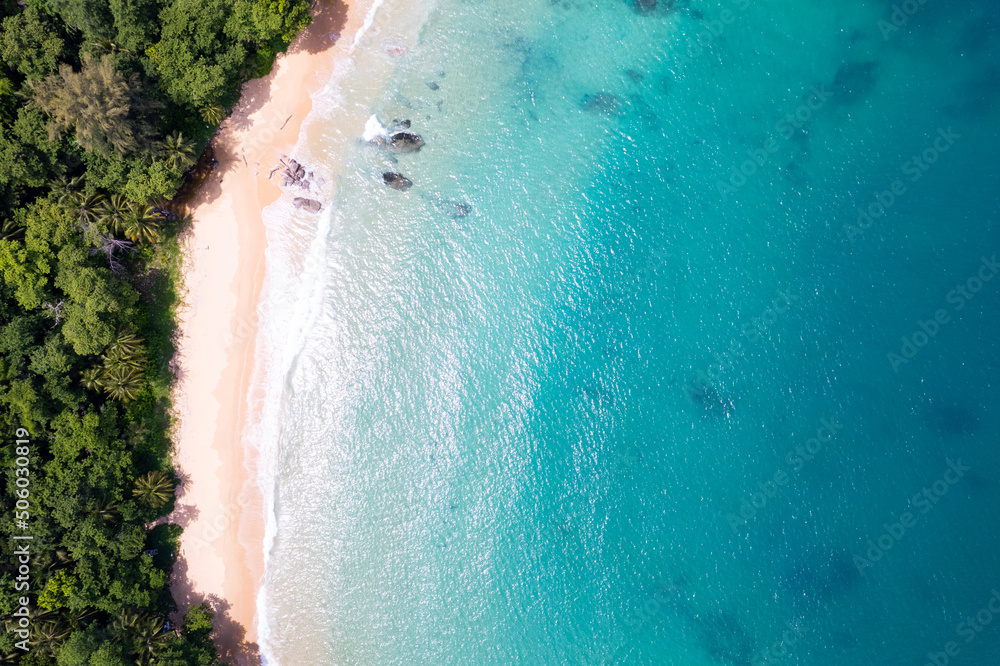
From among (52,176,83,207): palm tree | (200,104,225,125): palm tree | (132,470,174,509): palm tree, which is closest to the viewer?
(52,176,83,207): palm tree

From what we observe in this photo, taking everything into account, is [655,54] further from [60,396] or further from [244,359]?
[60,396]

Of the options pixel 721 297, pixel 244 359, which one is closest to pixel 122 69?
pixel 244 359

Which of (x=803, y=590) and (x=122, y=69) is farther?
(x=803, y=590)

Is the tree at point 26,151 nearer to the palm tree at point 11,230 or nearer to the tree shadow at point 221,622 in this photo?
the palm tree at point 11,230

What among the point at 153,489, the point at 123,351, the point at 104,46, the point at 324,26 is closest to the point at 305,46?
the point at 324,26

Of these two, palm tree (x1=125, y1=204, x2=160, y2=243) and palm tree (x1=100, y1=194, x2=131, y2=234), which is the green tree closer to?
palm tree (x1=125, y1=204, x2=160, y2=243)

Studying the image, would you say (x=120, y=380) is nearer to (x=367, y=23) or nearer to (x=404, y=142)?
(x=404, y=142)

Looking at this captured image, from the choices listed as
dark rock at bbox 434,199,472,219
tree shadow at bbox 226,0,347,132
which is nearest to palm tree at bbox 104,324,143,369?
tree shadow at bbox 226,0,347,132
